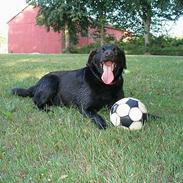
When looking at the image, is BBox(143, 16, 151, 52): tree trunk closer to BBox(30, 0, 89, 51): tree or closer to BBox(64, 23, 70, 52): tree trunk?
BBox(30, 0, 89, 51): tree

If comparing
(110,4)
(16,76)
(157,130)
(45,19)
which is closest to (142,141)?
(157,130)

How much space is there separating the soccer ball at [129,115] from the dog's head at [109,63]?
81cm

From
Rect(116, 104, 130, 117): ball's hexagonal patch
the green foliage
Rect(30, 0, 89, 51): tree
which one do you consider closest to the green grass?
Rect(116, 104, 130, 117): ball's hexagonal patch

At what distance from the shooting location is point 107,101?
566 cm

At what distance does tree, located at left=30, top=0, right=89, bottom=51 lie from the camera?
4062 cm

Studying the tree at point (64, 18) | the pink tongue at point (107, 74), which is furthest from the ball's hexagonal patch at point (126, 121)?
the tree at point (64, 18)

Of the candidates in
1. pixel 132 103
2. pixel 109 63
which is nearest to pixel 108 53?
pixel 109 63

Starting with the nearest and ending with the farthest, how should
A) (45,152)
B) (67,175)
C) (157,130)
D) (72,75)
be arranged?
(67,175)
(45,152)
(157,130)
(72,75)

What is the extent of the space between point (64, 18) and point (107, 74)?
38799mm

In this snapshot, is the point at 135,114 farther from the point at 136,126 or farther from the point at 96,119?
the point at 96,119

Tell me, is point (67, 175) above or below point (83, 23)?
below

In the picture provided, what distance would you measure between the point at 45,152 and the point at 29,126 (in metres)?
1.04

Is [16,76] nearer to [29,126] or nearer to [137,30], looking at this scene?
[29,126]

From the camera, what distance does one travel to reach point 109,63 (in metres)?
5.50
